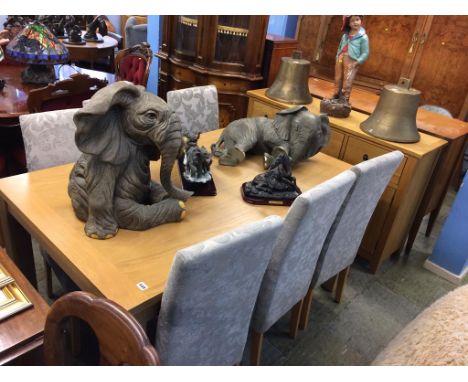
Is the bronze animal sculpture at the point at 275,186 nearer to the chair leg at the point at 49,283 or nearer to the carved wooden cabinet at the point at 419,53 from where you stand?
the chair leg at the point at 49,283

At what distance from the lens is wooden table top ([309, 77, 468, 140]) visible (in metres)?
2.31

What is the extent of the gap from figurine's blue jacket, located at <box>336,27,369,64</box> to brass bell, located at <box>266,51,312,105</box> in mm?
302

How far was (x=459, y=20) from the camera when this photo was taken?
326 centimetres

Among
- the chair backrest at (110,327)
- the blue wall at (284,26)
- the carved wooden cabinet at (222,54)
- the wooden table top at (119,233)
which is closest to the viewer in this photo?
the chair backrest at (110,327)

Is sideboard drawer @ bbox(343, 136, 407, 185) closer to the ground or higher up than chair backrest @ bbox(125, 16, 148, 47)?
closer to the ground

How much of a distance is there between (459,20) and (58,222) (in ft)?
11.3

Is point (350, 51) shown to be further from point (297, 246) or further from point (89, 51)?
point (89, 51)

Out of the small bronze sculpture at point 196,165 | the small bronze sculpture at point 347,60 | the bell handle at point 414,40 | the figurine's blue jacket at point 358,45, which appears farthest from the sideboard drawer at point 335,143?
the bell handle at point 414,40

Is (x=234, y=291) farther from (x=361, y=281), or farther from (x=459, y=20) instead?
(x=459, y=20)

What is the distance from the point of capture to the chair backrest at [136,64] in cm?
305

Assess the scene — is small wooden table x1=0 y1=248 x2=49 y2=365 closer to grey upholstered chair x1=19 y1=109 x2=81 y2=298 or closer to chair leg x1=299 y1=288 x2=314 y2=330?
grey upholstered chair x1=19 y1=109 x2=81 y2=298

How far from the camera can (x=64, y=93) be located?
209 centimetres

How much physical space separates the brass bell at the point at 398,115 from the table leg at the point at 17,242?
1772 mm

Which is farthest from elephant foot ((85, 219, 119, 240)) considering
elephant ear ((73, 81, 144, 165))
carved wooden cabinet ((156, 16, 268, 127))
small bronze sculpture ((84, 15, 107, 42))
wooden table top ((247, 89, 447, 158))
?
small bronze sculpture ((84, 15, 107, 42))
